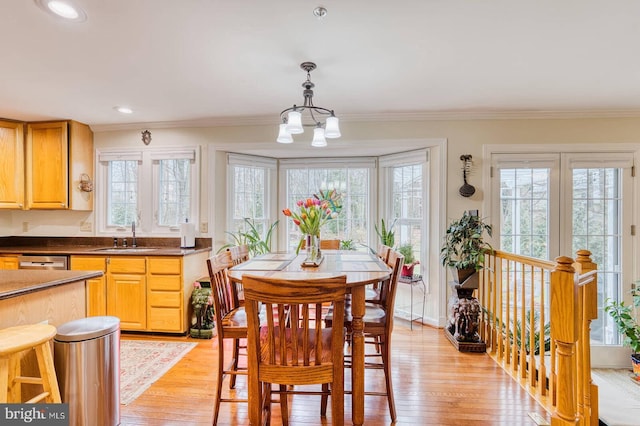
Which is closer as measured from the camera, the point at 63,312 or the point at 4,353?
the point at 4,353

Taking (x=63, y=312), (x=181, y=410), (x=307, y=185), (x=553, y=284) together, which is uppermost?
(x=307, y=185)

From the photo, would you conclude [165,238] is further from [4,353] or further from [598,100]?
[598,100]

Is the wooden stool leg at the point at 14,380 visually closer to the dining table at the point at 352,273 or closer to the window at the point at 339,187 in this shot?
the dining table at the point at 352,273

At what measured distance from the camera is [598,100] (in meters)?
3.10

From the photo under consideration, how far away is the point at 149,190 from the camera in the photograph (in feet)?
12.7

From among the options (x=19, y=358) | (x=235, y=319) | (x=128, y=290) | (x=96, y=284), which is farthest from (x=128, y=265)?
(x=235, y=319)

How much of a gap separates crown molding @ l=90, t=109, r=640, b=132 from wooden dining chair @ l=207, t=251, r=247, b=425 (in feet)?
6.61

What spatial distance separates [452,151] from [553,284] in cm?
229

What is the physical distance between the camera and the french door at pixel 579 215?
11.0 feet

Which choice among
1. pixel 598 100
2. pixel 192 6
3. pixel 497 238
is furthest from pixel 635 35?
pixel 192 6

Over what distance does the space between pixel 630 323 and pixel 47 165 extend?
20.8 ft

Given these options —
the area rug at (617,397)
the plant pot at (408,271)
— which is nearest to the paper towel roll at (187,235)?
the plant pot at (408,271)

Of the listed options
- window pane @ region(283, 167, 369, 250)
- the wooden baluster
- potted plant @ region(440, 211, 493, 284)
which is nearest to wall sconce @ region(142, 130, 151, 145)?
window pane @ region(283, 167, 369, 250)

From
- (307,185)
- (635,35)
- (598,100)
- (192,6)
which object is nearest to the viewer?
(192,6)
